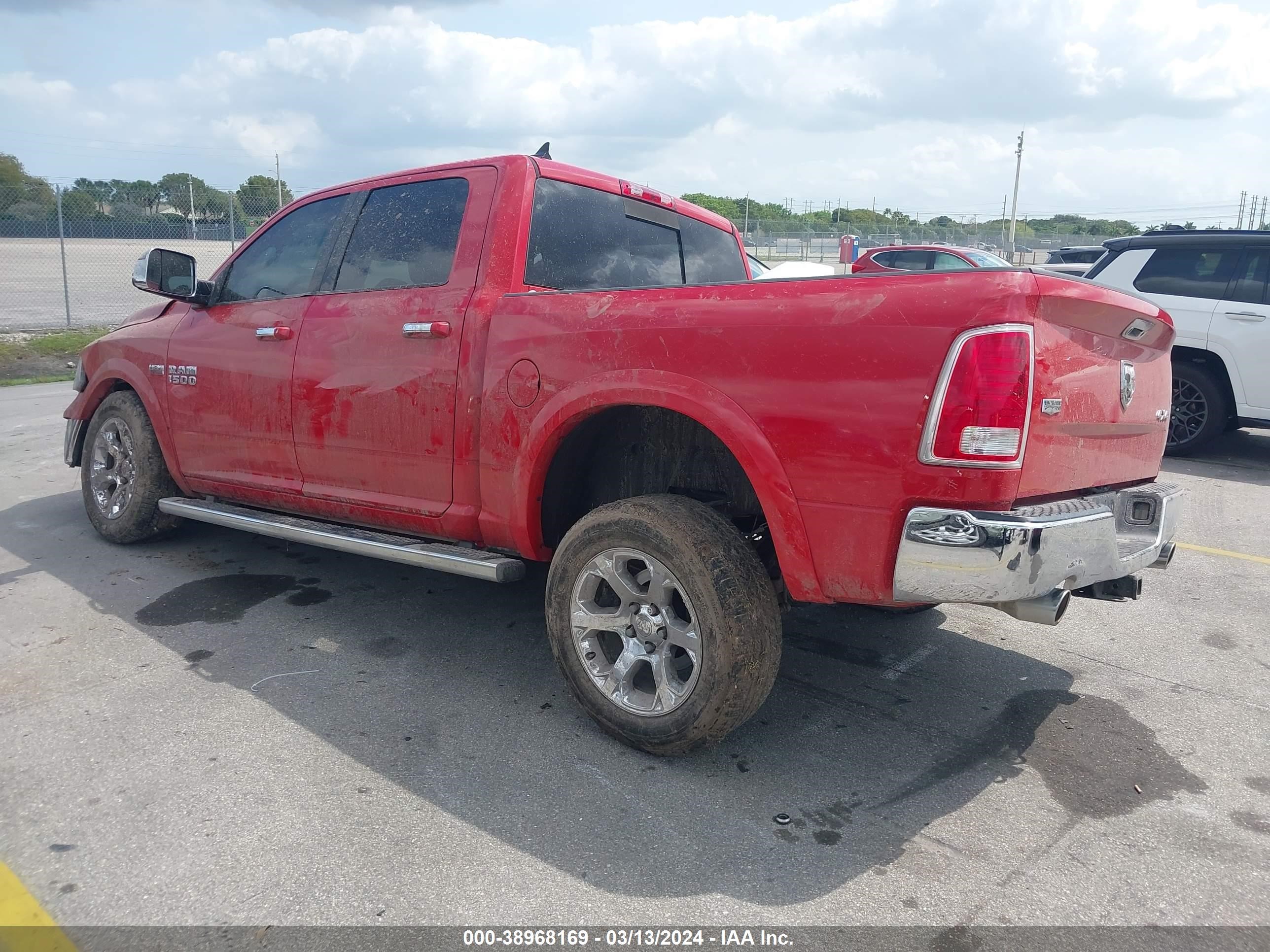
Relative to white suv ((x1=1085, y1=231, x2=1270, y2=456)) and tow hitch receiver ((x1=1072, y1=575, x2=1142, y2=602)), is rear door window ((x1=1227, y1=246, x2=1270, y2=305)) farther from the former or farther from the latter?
tow hitch receiver ((x1=1072, y1=575, x2=1142, y2=602))

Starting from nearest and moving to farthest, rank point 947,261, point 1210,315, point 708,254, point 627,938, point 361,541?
point 627,938 → point 361,541 → point 708,254 → point 1210,315 → point 947,261

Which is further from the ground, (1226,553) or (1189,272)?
(1189,272)

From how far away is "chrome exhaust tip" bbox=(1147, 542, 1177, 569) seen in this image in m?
3.21

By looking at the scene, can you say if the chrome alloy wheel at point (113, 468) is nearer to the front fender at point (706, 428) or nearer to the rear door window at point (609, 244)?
the rear door window at point (609, 244)

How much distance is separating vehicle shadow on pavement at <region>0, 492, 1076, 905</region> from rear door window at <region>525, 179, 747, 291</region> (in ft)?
5.18

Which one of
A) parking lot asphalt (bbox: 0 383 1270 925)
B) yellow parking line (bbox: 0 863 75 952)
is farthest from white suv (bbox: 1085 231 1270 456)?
yellow parking line (bbox: 0 863 75 952)

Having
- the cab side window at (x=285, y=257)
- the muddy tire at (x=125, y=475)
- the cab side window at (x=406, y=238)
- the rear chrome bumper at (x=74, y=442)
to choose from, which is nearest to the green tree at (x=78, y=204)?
the rear chrome bumper at (x=74, y=442)

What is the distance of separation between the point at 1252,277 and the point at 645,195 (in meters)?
6.04

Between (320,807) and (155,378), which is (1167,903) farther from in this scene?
(155,378)

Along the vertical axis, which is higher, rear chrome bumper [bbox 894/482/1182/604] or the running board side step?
rear chrome bumper [bbox 894/482/1182/604]

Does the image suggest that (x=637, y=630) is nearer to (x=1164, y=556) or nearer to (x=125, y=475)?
(x=1164, y=556)

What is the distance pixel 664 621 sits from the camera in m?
3.04

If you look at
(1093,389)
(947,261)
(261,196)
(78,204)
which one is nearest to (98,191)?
(78,204)

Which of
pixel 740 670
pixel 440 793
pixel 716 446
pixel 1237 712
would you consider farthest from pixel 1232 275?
pixel 440 793
